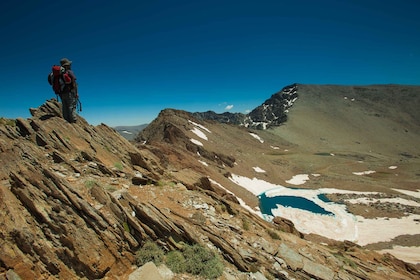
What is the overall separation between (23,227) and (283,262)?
12081mm

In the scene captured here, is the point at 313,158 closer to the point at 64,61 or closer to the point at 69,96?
the point at 69,96

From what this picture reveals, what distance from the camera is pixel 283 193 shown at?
69750mm

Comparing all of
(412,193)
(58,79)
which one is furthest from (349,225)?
(58,79)

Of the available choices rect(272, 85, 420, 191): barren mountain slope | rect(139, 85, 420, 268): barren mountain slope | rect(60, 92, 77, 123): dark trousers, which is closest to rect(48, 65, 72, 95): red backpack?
rect(60, 92, 77, 123): dark trousers

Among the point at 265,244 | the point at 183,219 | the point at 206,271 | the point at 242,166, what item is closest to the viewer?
the point at 206,271

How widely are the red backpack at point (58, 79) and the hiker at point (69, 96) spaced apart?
0.19m

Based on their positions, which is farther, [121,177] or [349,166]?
[349,166]

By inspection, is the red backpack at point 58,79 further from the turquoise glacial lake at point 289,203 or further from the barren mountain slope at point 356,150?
the barren mountain slope at point 356,150

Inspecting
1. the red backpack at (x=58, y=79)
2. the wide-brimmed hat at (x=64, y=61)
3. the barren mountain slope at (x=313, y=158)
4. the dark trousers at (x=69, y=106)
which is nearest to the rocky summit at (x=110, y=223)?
the dark trousers at (x=69, y=106)

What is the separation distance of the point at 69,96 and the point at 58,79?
149 centimetres

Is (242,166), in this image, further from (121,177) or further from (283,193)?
(121,177)

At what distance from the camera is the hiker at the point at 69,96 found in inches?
672

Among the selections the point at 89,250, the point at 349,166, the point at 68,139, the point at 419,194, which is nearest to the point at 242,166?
the point at 419,194

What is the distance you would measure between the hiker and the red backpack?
0.19 metres
